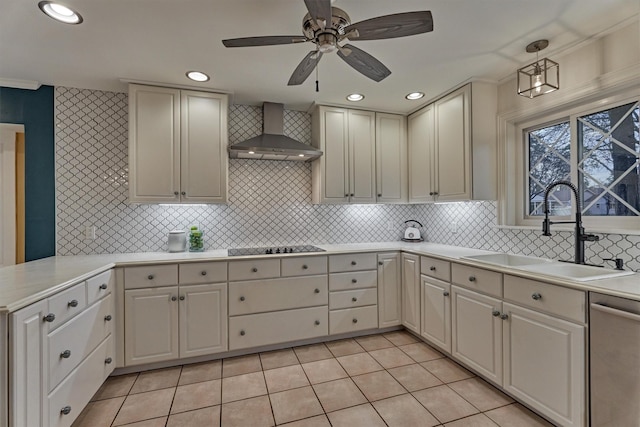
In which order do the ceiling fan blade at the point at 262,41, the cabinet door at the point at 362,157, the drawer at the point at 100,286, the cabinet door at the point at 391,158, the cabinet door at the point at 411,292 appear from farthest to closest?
the cabinet door at the point at 391,158, the cabinet door at the point at 362,157, the cabinet door at the point at 411,292, the drawer at the point at 100,286, the ceiling fan blade at the point at 262,41

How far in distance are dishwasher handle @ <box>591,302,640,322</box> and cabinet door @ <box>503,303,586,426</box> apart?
0.15 m

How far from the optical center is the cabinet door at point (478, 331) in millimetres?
2055

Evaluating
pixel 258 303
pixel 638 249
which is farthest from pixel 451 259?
pixel 258 303

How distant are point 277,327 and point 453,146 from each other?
7.82 feet

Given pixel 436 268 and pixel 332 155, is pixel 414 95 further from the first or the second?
pixel 436 268

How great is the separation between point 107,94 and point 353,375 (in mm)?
3331

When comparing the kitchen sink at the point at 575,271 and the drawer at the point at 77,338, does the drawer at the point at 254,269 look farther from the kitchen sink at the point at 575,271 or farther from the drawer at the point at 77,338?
the kitchen sink at the point at 575,271

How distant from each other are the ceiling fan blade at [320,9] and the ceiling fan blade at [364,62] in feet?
0.80

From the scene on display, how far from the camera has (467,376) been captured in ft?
7.59

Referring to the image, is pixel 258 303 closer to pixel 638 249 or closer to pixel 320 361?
pixel 320 361

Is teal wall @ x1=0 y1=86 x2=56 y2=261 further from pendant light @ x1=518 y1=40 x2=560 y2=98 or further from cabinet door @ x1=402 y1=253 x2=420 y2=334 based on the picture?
pendant light @ x1=518 y1=40 x2=560 y2=98

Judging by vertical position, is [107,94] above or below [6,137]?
above

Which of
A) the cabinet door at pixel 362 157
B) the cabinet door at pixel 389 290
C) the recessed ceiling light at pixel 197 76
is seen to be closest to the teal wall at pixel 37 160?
the recessed ceiling light at pixel 197 76

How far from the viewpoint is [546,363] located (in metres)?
1.72
